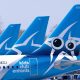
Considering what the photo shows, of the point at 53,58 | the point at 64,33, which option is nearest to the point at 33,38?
the point at 64,33

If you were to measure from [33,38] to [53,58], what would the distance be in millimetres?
4589

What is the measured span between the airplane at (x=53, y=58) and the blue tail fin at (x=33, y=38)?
78.6 inches

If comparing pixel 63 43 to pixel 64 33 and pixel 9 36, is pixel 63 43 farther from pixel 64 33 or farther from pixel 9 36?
pixel 9 36

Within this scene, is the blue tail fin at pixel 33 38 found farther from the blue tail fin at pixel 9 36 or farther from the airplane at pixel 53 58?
the blue tail fin at pixel 9 36

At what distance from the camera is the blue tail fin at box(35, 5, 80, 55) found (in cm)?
2941

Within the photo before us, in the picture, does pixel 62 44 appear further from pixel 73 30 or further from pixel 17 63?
pixel 17 63

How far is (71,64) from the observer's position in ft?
93.0

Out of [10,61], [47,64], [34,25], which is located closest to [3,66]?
[10,61]

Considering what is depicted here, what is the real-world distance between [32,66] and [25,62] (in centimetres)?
56

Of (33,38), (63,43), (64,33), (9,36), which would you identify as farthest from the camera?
(9,36)

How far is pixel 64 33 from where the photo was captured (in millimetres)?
29547

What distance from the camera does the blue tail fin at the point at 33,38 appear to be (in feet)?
105

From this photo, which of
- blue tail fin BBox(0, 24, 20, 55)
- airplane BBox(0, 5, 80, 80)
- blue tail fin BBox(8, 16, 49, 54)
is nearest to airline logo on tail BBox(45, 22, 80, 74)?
airplane BBox(0, 5, 80, 80)

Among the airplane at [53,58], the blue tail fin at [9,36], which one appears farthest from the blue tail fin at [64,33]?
the blue tail fin at [9,36]
